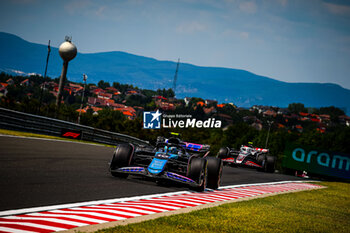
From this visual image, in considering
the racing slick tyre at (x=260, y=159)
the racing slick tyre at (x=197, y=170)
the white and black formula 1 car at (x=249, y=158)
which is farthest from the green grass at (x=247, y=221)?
the racing slick tyre at (x=260, y=159)

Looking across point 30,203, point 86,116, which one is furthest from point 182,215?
point 86,116

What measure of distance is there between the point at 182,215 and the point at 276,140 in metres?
98.9

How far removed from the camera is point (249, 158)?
28.2 m

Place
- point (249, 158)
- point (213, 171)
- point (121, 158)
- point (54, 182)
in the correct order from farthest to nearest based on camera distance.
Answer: point (249, 158) → point (213, 171) → point (121, 158) → point (54, 182)

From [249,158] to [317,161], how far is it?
747 cm

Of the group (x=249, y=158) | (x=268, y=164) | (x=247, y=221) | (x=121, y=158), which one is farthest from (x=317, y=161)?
(x=247, y=221)

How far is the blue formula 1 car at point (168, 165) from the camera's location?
11633 millimetres

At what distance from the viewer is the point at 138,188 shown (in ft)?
36.3

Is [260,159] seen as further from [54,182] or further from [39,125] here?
[54,182]

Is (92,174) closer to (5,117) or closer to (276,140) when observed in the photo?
(5,117)

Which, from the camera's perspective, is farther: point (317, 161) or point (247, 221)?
point (317, 161)

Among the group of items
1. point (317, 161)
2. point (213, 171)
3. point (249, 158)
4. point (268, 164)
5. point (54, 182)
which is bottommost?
point (54, 182)

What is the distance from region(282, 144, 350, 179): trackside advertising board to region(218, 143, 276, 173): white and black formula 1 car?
17.0ft

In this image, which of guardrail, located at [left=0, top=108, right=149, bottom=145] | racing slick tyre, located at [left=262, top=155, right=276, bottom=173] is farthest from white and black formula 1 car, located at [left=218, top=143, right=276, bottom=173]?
guardrail, located at [left=0, top=108, right=149, bottom=145]
